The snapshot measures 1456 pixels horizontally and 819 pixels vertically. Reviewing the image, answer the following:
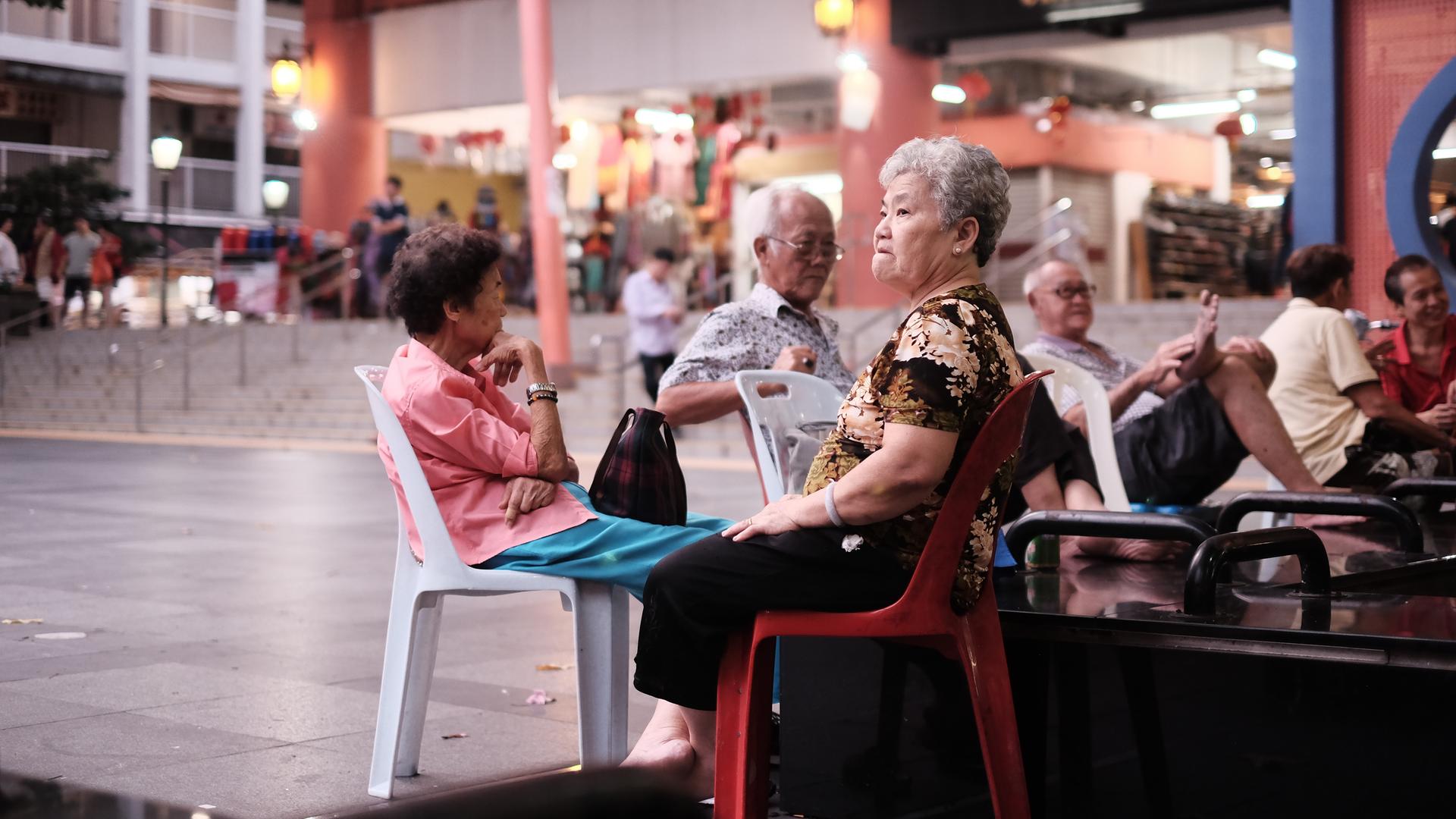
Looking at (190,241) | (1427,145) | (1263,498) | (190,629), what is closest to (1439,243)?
(1427,145)

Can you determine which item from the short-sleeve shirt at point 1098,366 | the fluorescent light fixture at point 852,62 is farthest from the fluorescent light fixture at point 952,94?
the short-sleeve shirt at point 1098,366

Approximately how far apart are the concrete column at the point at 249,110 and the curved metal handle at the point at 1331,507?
29.0 metres

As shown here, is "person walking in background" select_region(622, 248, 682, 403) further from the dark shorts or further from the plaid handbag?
the plaid handbag

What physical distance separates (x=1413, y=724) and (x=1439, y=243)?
6.13 m

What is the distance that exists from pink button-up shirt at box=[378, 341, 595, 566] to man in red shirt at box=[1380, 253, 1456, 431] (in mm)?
→ 3620

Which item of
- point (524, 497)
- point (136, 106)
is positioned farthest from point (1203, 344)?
point (136, 106)

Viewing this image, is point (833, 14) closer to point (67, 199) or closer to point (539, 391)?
point (67, 199)

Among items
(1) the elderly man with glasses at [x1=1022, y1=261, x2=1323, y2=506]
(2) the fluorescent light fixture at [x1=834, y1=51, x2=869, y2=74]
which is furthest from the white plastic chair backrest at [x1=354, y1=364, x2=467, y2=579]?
(2) the fluorescent light fixture at [x1=834, y1=51, x2=869, y2=74]

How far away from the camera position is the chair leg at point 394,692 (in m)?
3.09

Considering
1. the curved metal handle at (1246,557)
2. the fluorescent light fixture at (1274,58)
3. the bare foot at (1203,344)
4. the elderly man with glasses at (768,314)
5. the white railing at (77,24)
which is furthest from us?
the fluorescent light fixture at (1274,58)

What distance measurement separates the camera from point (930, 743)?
2.66 metres

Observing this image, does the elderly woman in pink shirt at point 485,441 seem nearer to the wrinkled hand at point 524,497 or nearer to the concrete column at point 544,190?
the wrinkled hand at point 524,497

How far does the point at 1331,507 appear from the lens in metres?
3.30

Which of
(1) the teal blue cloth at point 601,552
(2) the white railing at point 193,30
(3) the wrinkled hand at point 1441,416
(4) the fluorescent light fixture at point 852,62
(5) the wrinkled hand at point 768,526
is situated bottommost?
(1) the teal blue cloth at point 601,552
